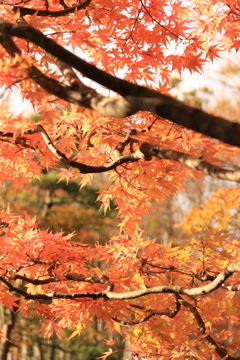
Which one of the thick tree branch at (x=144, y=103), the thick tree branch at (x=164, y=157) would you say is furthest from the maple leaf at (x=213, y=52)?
the thick tree branch at (x=144, y=103)

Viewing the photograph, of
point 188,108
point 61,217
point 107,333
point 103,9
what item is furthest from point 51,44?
point 107,333

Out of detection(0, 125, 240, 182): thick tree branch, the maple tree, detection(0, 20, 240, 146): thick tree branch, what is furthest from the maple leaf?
detection(0, 20, 240, 146): thick tree branch

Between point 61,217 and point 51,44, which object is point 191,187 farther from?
point 51,44

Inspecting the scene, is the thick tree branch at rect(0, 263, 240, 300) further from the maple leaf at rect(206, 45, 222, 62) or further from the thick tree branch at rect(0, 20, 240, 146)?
the maple leaf at rect(206, 45, 222, 62)

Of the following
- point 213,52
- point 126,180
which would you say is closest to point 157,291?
point 126,180

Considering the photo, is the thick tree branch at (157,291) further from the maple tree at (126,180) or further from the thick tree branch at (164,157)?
the thick tree branch at (164,157)

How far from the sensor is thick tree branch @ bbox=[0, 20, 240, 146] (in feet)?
4.25

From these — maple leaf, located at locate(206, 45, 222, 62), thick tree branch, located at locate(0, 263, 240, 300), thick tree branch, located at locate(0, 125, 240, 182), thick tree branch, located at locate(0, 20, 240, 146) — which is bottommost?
thick tree branch, located at locate(0, 263, 240, 300)

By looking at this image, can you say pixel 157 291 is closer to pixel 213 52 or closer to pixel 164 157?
pixel 164 157

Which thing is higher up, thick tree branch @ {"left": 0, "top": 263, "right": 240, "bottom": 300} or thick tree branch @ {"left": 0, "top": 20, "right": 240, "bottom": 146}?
thick tree branch @ {"left": 0, "top": 20, "right": 240, "bottom": 146}

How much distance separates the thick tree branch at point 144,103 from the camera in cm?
130

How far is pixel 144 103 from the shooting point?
1439 mm

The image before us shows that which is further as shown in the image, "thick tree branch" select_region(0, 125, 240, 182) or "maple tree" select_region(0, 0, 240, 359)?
"maple tree" select_region(0, 0, 240, 359)

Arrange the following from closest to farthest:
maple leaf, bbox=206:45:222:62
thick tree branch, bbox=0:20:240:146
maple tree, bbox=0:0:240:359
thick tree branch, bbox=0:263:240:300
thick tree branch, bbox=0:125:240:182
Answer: thick tree branch, bbox=0:20:240:146 → thick tree branch, bbox=0:125:240:182 → thick tree branch, bbox=0:263:240:300 → maple tree, bbox=0:0:240:359 → maple leaf, bbox=206:45:222:62
